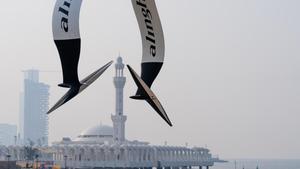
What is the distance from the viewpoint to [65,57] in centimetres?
4391

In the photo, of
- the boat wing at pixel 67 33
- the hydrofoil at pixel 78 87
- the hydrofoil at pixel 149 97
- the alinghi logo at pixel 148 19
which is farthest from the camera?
the hydrofoil at pixel 78 87

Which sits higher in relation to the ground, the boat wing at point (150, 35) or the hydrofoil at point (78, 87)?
the boat wing at point (150, 35)

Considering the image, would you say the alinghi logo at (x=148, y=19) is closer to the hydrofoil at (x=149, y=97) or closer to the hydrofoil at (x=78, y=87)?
the hydrofoil at (x=149, y=97)

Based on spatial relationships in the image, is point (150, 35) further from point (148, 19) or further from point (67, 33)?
point (67, 33)

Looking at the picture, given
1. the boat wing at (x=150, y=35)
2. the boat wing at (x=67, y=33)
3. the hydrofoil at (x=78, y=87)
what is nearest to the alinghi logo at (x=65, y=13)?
the boat wing at (x=67, y=33)

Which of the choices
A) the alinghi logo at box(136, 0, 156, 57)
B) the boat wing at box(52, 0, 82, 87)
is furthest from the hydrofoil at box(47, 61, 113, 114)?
the alinghi logo at box(136, 0, 156, 57)

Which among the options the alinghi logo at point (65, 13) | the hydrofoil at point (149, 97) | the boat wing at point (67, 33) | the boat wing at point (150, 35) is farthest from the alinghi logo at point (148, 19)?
the alinghi logo at point (65, 13)

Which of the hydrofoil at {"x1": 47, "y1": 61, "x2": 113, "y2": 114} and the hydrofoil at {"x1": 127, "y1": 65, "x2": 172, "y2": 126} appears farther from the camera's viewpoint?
the hydrofoil at {"x1": 47, "y1": 61, "x2": 113, "y2": 114}

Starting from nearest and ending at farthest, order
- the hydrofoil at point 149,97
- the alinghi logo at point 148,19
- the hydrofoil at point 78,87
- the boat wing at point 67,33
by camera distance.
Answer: the boat wing at point 67,33 → the alinghi logo at point 148,19 → the hydrofoil at point 149,97 → the hydrofoil at point 78,87

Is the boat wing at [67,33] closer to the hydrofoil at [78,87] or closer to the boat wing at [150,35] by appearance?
the hydrofoil at [78,87]

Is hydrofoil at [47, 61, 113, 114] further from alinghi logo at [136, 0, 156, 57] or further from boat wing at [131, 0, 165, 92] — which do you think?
alinghi logo at [136, 0, 156, 57]

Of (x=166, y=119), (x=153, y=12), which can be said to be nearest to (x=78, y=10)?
(x=153, y=12)

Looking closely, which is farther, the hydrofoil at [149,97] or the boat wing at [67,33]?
the hydrofoil at [149,97]

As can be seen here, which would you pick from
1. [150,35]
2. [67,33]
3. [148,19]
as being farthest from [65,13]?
[150,35]
